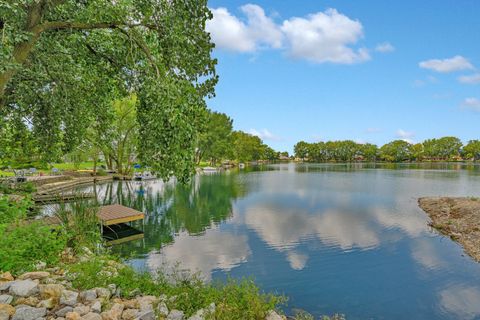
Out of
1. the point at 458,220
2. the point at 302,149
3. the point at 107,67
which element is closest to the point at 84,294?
the point at 107,67

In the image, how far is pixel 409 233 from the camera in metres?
19.0

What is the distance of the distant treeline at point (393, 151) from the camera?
157000 millimetres

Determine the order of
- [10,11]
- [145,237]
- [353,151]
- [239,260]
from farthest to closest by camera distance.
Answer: [353,151]
[145,237]
[239,260]
[10,11]

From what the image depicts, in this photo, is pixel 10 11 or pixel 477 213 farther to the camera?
pixel 477 213

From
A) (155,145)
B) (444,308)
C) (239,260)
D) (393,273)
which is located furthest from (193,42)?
(393,273)

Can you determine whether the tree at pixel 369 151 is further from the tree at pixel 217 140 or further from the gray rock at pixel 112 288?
the gray rock at pixel 112 288

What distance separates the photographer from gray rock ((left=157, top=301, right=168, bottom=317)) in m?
5.79

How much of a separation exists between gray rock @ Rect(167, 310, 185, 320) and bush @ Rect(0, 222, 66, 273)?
12.3ft

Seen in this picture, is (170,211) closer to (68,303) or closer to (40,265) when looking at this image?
(40,265)

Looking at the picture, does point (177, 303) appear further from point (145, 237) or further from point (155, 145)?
point (145, 237)

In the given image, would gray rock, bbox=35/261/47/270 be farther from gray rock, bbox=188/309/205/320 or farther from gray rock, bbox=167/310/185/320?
gray rock, bbox=188/309/205/320

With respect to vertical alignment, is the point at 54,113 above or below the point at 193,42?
below

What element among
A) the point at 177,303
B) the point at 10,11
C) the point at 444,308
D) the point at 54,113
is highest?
the point at 10,11

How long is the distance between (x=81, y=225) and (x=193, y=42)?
8864 mm
